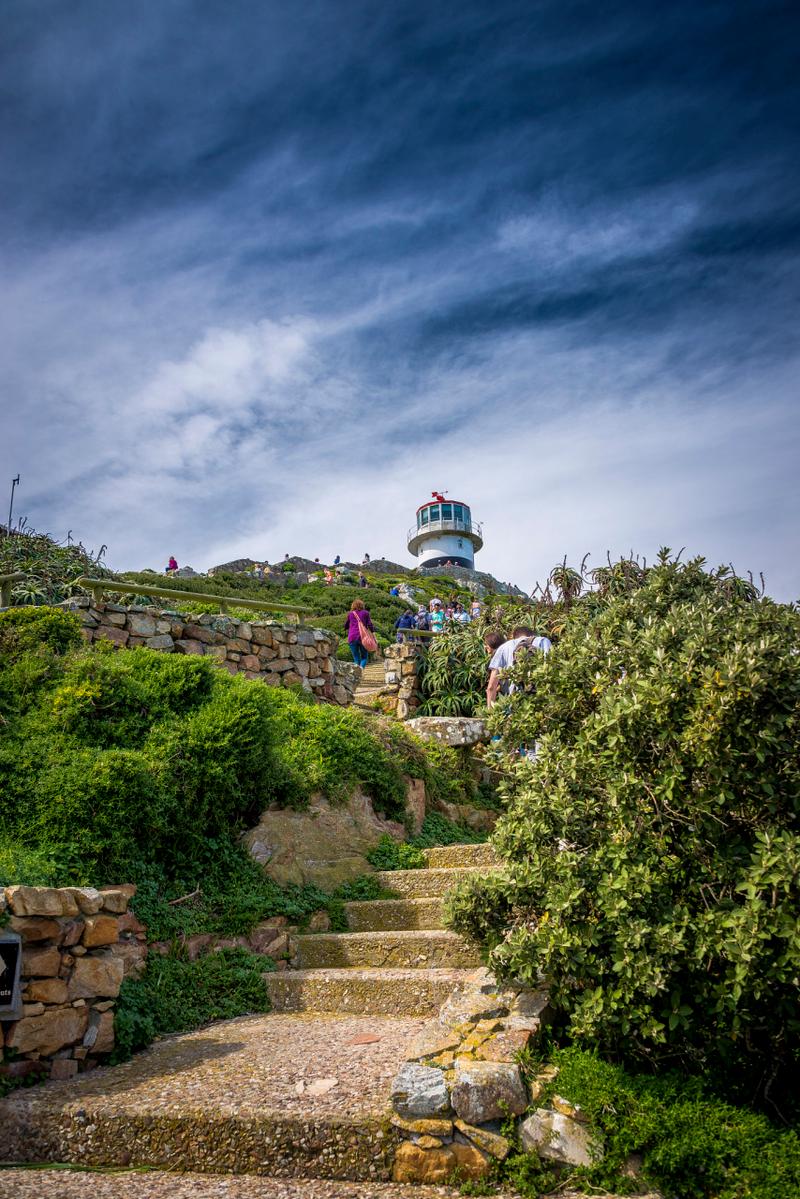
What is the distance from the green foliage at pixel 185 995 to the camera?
179 inches

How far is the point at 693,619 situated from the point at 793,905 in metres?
1.28

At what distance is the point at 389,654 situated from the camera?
472 inches

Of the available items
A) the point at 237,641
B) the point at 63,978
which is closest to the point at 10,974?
the point at 63,978

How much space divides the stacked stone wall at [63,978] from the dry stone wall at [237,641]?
406cm

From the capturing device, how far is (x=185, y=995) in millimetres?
5004

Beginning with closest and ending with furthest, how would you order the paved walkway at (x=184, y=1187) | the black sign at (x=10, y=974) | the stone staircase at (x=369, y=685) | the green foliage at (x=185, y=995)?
the paved walkway at (x=184, y=1187)
the black sign at (x=10, y=974)
the green foliage at (x=185, y=995)
the stone staircase at (x=369, y=685)

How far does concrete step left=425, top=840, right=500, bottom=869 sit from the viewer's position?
680 cm

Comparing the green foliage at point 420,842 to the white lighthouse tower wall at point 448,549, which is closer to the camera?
the green foliage at point 420,842

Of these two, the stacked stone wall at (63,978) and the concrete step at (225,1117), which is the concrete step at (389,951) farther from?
→ the stacked stone wall at (63,978)

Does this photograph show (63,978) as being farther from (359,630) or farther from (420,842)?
(359,630)

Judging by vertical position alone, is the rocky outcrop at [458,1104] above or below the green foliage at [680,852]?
below

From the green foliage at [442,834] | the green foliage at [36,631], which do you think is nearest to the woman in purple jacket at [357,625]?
the green foliage at [442,834]

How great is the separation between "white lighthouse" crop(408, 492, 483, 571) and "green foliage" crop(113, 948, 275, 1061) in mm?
47419

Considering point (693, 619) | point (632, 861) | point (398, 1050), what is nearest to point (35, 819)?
point (398, 1050)
